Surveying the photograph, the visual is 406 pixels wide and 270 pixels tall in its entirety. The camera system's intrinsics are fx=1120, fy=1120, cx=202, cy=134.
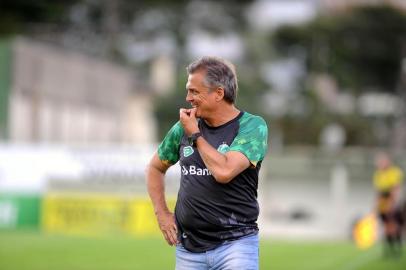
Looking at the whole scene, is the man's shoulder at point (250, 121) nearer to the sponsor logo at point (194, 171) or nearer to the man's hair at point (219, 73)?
the man's hair at point (219, 73)


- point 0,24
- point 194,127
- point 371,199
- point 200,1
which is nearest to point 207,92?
point 194,127

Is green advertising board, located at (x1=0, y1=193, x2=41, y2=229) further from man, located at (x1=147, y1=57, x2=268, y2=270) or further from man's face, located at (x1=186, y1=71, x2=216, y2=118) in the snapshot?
man's face, located at (x1=186, y1=71, x2=216, y2=118)

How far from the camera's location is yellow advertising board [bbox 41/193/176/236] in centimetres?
3092

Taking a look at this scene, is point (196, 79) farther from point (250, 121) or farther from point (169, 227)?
point (169, 227)

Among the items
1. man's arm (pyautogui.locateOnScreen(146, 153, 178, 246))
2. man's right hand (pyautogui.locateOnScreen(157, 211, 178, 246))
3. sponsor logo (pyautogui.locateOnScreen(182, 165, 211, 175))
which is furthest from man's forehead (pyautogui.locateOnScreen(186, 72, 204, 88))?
man's right hand (pyautogui.locateOnScreen(157, 211, 178, 246))

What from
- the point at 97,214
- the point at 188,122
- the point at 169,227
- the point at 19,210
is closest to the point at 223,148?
the point at 188,122

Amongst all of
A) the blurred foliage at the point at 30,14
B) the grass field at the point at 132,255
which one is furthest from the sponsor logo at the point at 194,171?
the blurred foliage at the point at 30,14

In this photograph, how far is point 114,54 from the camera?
6562 centimetres

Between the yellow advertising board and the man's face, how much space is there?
79.0ft

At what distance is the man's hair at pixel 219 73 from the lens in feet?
22.2

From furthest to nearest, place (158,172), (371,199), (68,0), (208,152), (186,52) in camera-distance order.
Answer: (186,52), (68,0), (371,199), (158,172), (208,152)

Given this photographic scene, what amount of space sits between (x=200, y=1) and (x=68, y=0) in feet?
33.5

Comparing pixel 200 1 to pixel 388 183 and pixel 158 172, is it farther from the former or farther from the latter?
pixel 158 172

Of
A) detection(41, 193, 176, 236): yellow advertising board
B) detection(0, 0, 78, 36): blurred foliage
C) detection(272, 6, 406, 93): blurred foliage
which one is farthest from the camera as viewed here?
detection(272, 6, 406, 93): blurred foliage
